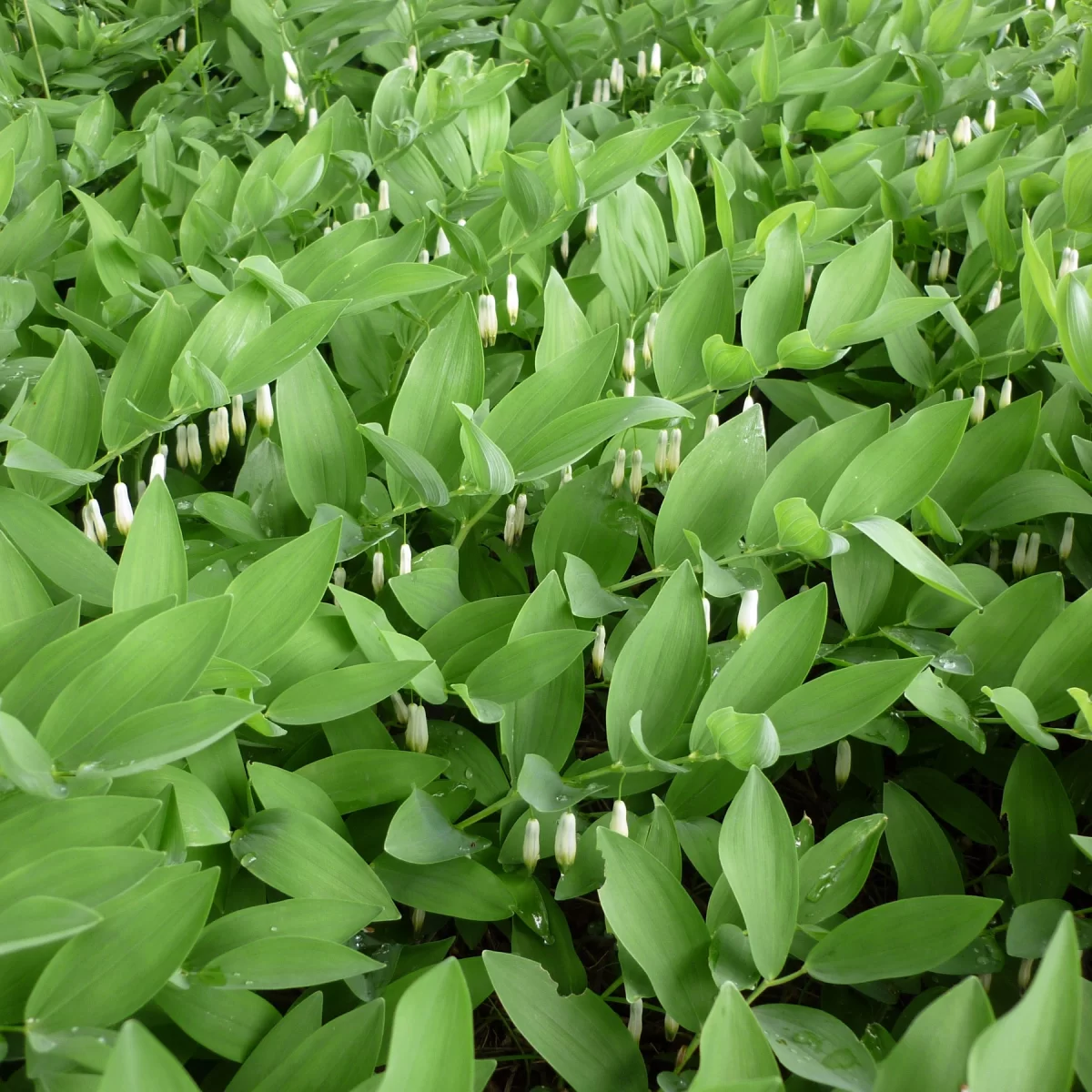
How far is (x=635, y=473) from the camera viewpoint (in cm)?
84

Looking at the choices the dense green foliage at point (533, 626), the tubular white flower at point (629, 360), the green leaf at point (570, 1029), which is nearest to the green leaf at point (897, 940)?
the dense green foliage at point (533, 626)

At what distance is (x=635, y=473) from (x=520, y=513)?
0.35 feet

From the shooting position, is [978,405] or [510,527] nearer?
[510,527]

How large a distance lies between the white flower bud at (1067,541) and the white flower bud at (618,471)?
1.31ft

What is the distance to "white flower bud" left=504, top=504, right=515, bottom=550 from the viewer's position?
0.86 meters

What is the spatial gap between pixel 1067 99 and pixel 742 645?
119 cm

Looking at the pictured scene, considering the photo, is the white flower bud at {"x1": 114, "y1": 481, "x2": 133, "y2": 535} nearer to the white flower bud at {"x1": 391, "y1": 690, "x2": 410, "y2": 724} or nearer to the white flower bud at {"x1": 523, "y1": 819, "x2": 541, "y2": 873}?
the white flower bud at {"x1": 391, "y1": 690, "x2": 410, "y2": 724}

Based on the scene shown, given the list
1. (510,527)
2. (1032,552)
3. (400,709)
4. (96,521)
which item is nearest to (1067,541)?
(1032,552)

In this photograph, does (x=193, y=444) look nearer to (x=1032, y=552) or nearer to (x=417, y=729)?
(x=417, y=729)

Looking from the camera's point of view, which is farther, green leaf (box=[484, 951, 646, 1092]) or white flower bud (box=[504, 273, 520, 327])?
white flower bud (box=[504, 273, 520, 327])

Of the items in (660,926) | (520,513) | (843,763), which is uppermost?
(520,513)

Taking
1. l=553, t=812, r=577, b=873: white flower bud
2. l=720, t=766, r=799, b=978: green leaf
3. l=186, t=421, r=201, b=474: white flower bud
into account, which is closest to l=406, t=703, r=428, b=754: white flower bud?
l=553, t=812, r=577, b=873: white flower bud

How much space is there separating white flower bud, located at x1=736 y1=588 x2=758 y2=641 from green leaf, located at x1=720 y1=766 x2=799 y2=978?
0.16 meters

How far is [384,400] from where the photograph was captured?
96cm
